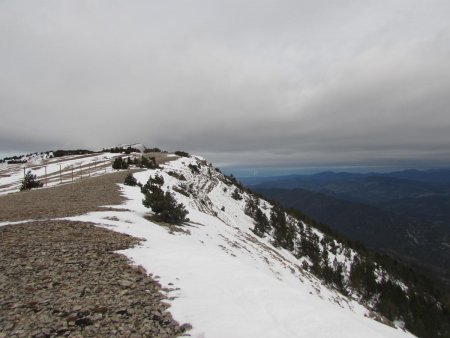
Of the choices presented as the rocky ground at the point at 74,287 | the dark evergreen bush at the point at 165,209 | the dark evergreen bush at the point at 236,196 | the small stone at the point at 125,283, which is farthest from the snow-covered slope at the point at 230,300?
the dark evergreen bush at the point at 236,196

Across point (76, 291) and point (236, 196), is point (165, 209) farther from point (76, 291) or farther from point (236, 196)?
point (236, 196)

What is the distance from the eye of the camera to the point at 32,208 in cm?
1873

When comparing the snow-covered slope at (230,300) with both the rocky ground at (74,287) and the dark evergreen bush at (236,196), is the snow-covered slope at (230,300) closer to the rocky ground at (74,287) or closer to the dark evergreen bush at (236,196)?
the rocky ground at (74,287)

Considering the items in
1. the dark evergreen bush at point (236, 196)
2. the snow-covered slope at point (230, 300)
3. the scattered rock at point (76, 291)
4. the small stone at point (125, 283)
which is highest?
the scattered rock at point (76, 291)

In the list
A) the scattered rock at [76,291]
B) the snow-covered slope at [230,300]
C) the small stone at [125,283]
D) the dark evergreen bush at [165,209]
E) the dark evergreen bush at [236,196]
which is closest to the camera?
the scattered rock at [76,291]

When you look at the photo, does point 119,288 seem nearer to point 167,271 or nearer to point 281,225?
point 167,271

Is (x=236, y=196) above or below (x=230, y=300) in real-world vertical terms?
below

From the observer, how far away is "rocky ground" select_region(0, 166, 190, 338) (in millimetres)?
6355

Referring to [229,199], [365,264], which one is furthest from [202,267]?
[365,264]

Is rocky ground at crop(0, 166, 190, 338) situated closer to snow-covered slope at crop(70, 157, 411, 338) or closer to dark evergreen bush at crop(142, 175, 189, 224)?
snow-covered slope at crop(70, 157, 411, 338)

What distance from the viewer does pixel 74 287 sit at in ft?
26.6

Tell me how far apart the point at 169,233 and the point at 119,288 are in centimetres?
818

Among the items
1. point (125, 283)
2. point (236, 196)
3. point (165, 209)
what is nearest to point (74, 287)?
point (125, 283)

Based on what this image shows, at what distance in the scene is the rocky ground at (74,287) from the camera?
6355 mm
